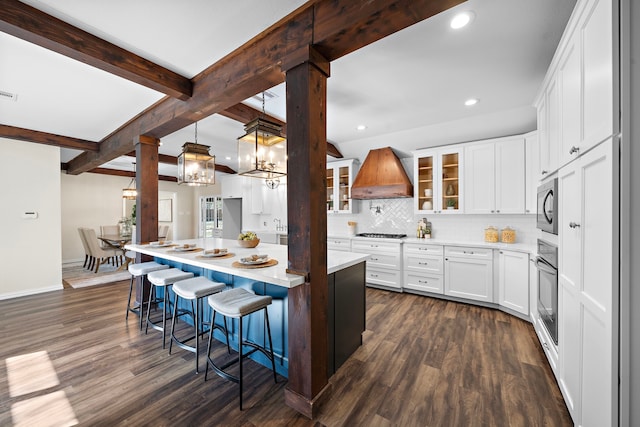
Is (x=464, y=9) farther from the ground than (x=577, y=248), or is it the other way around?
(x=464, y=9)

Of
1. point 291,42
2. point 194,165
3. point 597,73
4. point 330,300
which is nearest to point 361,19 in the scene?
point 291,42

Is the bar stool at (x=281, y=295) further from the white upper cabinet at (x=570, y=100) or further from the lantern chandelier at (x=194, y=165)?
the white upper cabinet at (x=570, y=100)

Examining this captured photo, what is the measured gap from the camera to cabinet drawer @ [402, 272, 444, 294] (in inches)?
154

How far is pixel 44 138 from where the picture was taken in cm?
418

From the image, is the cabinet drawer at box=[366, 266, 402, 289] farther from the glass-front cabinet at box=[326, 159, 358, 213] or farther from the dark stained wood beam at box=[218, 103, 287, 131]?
the dark stained wood beam at box=[218, 103, 287, 131]

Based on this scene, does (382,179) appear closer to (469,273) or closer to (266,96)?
(469,273)

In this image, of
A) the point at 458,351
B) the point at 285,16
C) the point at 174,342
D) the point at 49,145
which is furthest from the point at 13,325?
the point at 458,351

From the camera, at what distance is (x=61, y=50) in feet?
6.22

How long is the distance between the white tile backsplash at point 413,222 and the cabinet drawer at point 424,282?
0.84 metres

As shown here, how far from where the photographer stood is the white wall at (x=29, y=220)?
4.14 meters

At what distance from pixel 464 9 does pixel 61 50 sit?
2829mm

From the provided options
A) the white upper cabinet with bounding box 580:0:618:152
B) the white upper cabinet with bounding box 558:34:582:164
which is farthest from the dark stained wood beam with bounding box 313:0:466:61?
the white upper cabinet with bounding box 558:34:582:164

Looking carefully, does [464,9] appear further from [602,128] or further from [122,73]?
[122,73]

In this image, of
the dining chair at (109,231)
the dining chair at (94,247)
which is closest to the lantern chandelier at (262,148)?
the dining chair at (94,247)
